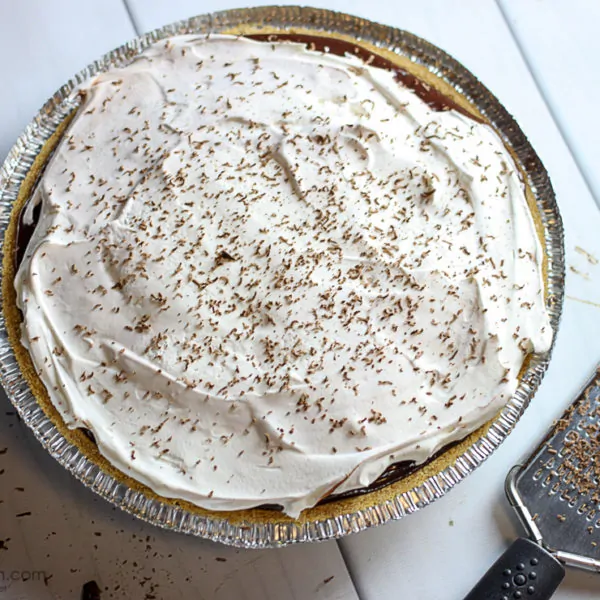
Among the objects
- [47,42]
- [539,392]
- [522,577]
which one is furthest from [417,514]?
[47,42]

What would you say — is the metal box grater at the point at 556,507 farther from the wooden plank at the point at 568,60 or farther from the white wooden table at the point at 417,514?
the wooden plank at the point at 568,60

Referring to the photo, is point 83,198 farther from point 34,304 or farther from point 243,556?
point 243,556

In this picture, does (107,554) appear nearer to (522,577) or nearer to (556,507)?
(522,577)

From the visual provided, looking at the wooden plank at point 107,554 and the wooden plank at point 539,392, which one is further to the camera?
the wooden plank at point 539,392

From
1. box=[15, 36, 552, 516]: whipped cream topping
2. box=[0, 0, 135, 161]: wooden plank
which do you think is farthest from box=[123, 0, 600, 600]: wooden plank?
box=[15, 36, 552, 516]: whipped cream topping

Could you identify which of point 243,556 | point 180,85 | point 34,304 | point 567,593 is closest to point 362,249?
point 180,85

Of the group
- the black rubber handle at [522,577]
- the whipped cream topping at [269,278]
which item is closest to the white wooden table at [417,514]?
the black rubber handle at [522,577]
